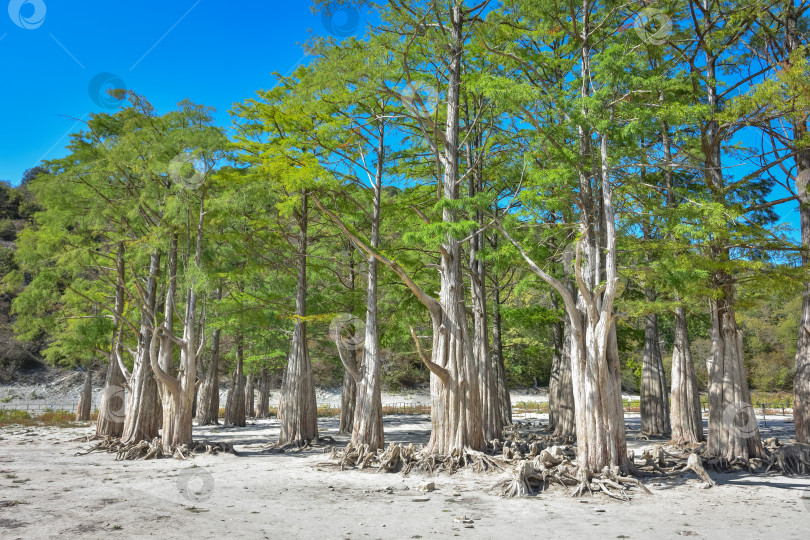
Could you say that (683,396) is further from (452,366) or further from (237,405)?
(237,405)

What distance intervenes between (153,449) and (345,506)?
822cm

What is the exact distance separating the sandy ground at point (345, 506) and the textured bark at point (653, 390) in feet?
26.7

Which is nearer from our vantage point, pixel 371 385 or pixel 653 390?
pixel 371 385

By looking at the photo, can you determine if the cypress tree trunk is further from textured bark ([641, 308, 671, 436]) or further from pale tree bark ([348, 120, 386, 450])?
pale tree bark ([348, 120, 386, 450])

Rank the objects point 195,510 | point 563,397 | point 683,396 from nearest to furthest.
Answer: point 195,510 < point 683,396 < point 563,397

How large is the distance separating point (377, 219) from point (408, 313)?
3.77 meters

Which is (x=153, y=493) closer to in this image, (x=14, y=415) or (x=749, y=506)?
(x=749, y=506)

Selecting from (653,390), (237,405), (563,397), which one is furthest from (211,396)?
(653,390)

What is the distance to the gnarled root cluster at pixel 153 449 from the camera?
14203mm

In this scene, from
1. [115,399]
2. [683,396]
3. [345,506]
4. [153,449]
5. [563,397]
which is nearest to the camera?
[345,506]

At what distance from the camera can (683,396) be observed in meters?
16.4

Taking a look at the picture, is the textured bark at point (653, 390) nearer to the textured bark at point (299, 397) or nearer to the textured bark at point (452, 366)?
the textured bark at point (452, 366)

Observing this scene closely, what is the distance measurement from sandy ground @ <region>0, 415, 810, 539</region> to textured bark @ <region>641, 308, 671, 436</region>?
26.7ft

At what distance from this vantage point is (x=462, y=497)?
9.19m
